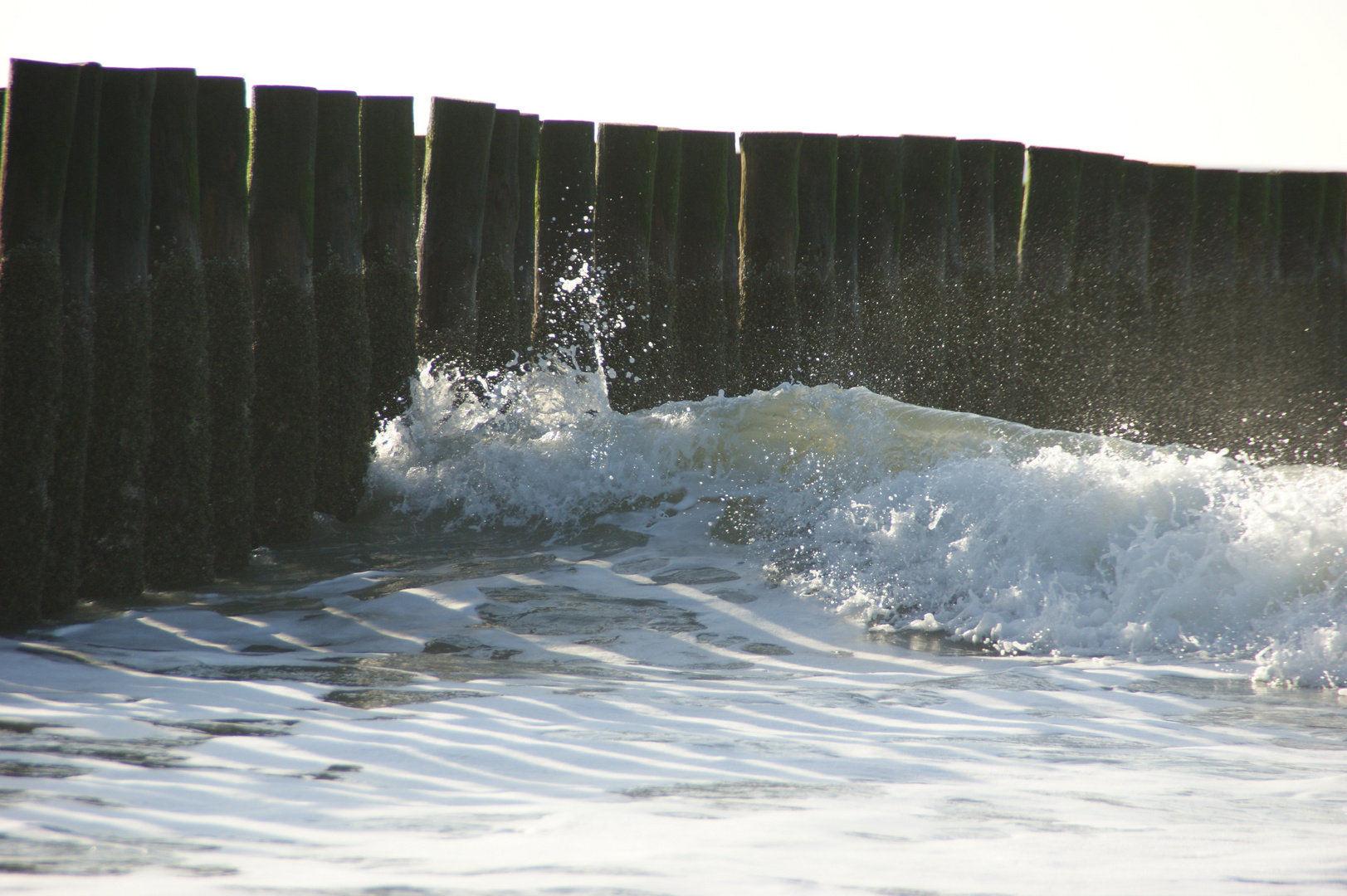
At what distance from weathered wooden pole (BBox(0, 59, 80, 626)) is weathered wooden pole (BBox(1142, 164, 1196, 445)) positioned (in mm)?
7730

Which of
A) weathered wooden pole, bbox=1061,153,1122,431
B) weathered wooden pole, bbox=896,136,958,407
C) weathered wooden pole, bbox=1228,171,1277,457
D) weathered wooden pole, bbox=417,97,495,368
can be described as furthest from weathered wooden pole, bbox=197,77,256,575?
weathered wooden pole, bbox=1228,171,1277,457

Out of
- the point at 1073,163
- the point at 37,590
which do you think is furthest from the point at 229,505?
the point at 1073,163

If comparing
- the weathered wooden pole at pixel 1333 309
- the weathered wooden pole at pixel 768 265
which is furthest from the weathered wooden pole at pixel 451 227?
the weathered wooden pole at pixel 1333 309

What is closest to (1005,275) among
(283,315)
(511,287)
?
(511,287)

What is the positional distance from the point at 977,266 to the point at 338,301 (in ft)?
15.2

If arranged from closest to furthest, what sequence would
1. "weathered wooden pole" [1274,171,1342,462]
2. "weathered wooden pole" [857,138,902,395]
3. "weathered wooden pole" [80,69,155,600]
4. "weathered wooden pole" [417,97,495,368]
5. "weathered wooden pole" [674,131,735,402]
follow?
"weathered wooden pole" [80,69,155,600]
"weathered wooden pole" [417,97,495,368]
"weathered wooden pole" [674,131,735,402]
"weathered wooden pole" [857,138,902,395]
"weathered wooden pole" [1274,171,1342,462]

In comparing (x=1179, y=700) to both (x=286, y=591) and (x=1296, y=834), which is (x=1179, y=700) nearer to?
(x=1296, y=834)

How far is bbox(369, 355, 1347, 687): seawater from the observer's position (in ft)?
14.0

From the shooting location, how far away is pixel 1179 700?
3.47 meters

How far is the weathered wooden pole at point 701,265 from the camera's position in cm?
689

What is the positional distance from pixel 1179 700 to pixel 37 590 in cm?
432

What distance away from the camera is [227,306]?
17.1ft

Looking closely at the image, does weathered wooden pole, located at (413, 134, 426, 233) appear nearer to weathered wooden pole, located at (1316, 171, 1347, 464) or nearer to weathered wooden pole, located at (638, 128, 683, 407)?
weathered wooden pole, located at (638, 128, 683, 407)

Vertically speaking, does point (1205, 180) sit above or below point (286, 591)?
above
